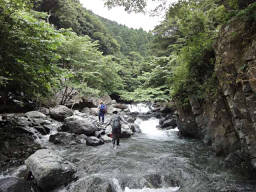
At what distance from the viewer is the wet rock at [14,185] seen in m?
3.89

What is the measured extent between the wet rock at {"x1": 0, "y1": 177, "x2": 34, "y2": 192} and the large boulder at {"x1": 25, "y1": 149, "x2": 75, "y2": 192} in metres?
0.27

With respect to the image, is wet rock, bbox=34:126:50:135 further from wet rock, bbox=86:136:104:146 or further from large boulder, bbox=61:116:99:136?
wet rock, bbox=86:136:104:146

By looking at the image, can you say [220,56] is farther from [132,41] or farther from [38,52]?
[132,41]

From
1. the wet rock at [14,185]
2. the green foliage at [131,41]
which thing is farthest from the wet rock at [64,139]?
the green foliage at [131,41]

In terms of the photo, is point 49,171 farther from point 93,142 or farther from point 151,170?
point 93,142

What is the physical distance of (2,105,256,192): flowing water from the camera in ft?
14.0

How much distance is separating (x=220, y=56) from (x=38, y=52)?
21.1ft

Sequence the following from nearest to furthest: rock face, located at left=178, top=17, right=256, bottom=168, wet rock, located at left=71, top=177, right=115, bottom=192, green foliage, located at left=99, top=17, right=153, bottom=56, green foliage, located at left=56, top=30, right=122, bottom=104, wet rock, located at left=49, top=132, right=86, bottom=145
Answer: wet rock, located at left=71, top=177, right=115, bottom=192, rock face, located at left=178, top=17, right=256, bottom=168, wet rock, located at left=49, top=132, right=86, bottom=145, green foliage, located at left=56, top=30, right=122, bottom=104, green foliage, located at left=99, top=17, right=153, bottom=56

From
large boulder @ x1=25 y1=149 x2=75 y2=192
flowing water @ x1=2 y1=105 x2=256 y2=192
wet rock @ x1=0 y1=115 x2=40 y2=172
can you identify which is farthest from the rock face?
wet rock @ x1=0 y1=115 x2=40 y2=172

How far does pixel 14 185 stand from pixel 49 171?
2.84ft

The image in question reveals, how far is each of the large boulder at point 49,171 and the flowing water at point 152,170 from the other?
296 mm

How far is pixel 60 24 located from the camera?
30266 mm

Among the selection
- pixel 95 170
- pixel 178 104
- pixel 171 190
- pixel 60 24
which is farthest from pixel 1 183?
pixel 60 24

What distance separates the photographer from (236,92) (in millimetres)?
4812
